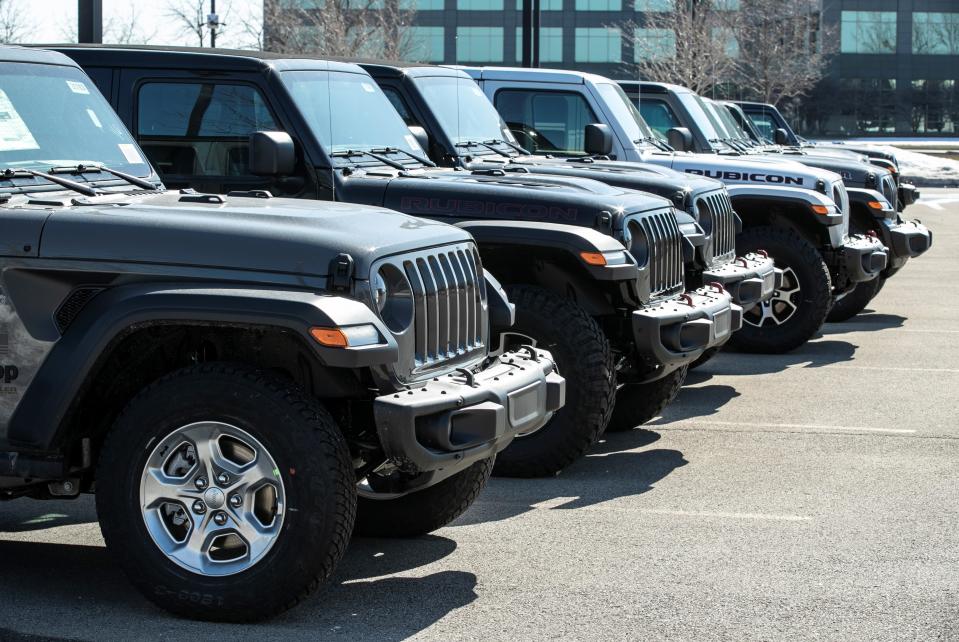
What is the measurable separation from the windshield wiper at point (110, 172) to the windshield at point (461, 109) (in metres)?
4.01

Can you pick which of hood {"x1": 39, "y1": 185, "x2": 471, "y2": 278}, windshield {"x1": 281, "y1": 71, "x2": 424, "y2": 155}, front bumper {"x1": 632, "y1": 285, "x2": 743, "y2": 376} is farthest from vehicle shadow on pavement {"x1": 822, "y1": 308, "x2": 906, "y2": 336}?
hood {"x1": 39, "y1": 185, "x2": 471, "y2": 278}

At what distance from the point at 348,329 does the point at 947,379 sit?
7.17 meters

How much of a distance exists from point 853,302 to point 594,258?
805 cm

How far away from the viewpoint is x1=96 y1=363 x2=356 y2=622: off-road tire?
4.66 m

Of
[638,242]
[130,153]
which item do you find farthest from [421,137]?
[130,153]

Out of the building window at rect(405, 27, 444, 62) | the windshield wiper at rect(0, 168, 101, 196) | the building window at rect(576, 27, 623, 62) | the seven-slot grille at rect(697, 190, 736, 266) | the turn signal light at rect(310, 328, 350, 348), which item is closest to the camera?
the turn signal light at rect(310, 328, 350, 348)

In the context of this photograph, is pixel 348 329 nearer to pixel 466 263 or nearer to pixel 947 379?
pixel 466 263

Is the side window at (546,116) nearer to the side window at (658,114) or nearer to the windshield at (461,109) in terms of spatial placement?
the windshield at (461,109)

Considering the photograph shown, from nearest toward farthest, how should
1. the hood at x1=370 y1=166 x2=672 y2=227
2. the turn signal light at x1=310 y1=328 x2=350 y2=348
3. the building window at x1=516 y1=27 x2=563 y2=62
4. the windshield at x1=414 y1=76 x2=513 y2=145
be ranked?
the turn signal light at x1=310 y1=328 x2=350 y2=348 < the hood at x1=370 y1=166 x2=672 y2=227 < the windshield at x1=414 y1=76 x2=513 y2=145 < the building window at x1=516 y1=27 x2=563 y2=62

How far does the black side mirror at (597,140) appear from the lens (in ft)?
36.4

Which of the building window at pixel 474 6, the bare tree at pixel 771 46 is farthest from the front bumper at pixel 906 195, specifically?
the building window at pixel 474 6

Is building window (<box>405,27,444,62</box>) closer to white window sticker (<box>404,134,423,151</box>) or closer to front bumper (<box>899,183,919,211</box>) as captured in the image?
front bumper (<box>899,183,919,211</box>)

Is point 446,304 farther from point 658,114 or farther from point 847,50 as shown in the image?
point 847,50

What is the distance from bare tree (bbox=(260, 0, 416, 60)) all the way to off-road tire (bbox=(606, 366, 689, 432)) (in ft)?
106
